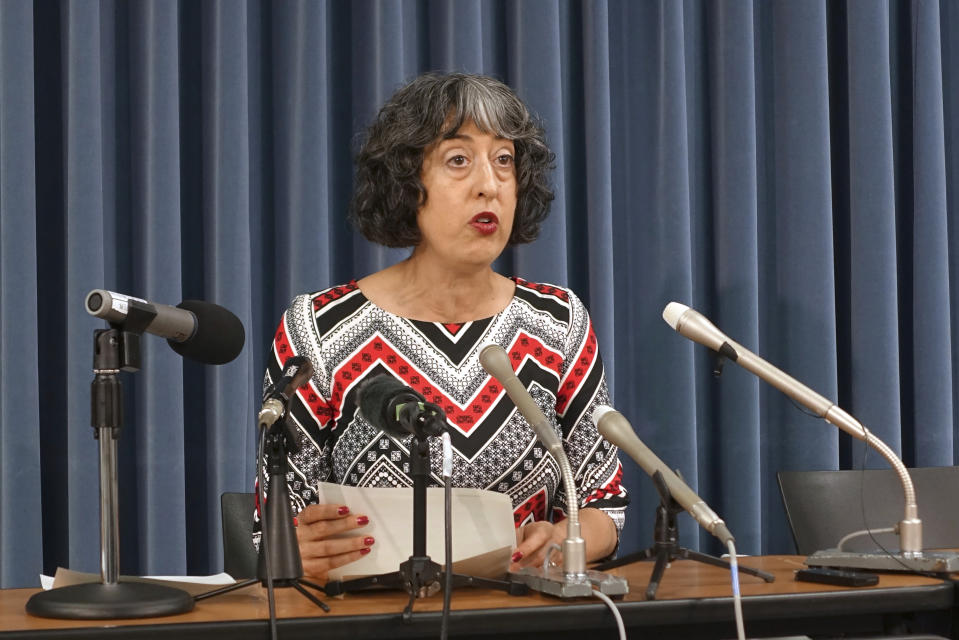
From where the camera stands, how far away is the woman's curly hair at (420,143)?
1.88m

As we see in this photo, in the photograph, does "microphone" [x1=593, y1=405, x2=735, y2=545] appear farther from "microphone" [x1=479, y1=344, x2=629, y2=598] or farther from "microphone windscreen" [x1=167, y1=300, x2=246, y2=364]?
"microphone windscreen" [x1=167, y1=300, x2=246, y2=364]

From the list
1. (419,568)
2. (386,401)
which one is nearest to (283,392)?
(386,401)

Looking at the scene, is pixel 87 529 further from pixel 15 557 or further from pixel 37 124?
pixel 37 124

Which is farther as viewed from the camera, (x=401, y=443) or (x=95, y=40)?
(x=95, y=40)

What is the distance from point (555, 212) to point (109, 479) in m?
1.61

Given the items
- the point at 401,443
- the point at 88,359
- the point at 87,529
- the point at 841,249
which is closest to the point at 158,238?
the point at 88,359

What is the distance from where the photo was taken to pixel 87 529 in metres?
2.38

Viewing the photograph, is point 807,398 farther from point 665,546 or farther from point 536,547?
point 536,547

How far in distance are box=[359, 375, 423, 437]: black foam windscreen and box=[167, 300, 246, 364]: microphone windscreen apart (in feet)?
0.64

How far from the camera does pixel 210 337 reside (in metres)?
1.34

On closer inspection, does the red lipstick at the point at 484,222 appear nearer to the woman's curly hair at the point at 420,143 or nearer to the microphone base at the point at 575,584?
the woman's curly hair at the point at 420,143

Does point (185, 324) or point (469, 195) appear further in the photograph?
point (469, 195)

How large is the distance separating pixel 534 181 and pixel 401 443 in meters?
0.55

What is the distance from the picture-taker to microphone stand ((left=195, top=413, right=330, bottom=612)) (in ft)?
4.25
